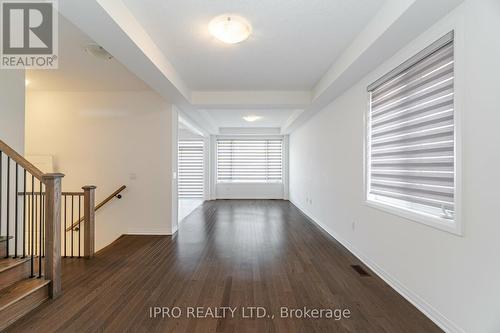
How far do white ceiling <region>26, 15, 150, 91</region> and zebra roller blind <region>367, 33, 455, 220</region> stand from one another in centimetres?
366

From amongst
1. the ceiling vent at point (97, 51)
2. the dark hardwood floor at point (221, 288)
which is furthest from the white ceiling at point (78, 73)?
the dark hardwood floor at point (221, 288)

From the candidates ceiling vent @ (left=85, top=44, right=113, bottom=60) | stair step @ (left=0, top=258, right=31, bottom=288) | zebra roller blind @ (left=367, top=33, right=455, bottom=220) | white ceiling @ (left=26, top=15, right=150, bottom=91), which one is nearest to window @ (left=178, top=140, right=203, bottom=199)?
white ceiling @ (left=26, top=15, right=150, bottom=91)

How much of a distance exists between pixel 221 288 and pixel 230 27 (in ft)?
9.08

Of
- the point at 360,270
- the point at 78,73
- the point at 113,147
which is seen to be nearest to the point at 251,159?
the point at 113,147

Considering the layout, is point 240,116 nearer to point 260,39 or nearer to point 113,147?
point 113,147

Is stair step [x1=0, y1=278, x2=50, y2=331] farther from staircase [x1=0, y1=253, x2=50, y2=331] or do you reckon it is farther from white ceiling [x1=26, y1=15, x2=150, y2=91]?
white ceiling [x1=26, y1=15, x2=150, y2=91]

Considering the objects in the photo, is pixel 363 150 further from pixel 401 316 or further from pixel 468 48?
pixel 401 316

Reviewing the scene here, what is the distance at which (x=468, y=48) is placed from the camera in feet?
5.83

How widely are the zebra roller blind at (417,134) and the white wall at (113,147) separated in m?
3.75

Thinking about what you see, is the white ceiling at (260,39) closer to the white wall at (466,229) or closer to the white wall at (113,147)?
the white wall at (466,229)

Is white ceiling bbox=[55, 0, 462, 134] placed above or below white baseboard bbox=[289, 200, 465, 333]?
above

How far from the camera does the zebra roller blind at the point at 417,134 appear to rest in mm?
2021

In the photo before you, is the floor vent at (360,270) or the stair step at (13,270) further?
the floor vent at (360,270)

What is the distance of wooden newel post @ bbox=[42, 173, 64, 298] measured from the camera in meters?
2.50
